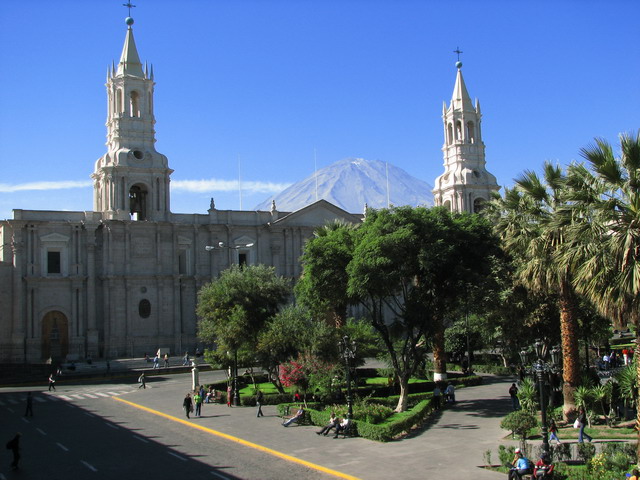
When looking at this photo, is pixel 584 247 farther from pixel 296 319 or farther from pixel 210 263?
pixel 210 263

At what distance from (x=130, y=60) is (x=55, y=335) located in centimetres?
2355

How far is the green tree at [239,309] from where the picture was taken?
115 ft

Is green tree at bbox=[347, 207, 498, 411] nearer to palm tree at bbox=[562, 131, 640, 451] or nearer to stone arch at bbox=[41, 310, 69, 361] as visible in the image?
palm tree at bbox=[562, 131, 640, 451]

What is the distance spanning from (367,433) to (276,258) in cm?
3950

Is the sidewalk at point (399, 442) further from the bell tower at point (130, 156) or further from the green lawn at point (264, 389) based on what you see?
the bell tower at point (130, 156)

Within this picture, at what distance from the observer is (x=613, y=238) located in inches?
656

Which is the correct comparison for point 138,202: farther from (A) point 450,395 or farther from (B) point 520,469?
(B) point 520,469

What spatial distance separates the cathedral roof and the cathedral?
9 centimetres

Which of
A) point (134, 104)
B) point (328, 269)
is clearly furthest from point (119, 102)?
point (328, 269)

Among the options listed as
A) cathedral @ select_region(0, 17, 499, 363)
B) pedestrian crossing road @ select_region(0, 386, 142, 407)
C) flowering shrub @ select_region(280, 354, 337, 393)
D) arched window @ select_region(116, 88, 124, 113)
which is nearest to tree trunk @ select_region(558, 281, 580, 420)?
flowering shrub @ select_region(280, 354, 337, 393)

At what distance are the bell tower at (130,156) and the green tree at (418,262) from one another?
106ft

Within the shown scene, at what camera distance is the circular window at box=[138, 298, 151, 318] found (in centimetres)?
5728

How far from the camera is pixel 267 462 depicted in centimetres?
2061

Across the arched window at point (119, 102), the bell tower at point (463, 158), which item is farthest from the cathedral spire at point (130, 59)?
the bell tower at point (463, 158)
